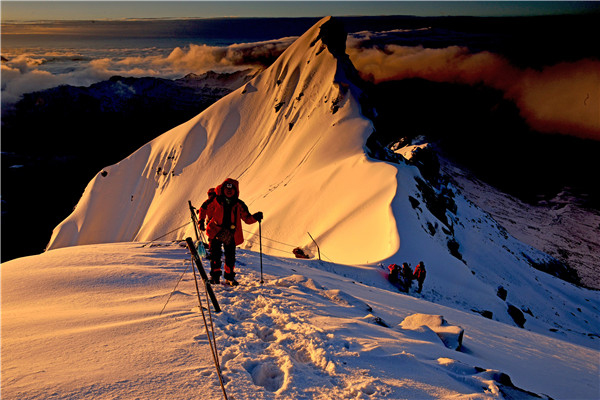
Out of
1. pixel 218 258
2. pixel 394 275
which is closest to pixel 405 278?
pixel 394 275

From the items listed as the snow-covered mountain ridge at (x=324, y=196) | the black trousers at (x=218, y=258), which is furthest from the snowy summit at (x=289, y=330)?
the black trousers at (x=218, y=258)

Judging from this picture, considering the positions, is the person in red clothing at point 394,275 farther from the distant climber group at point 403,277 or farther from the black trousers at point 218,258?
the black trousers at point 218,258

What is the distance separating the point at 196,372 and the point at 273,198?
118ft

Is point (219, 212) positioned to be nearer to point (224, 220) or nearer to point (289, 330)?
point (224, 220)

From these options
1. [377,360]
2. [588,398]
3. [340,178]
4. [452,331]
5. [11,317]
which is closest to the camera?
[377,360]

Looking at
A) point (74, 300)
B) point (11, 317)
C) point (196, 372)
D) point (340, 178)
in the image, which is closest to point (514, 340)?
point (196, 372)

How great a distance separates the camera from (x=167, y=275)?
7.93m

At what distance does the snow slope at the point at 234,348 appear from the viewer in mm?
3965

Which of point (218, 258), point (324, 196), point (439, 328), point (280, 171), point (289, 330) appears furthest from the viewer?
point (280, 171)

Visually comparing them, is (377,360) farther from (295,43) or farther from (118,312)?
(295,43)

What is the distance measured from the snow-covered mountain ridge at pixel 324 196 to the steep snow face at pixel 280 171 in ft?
0.68

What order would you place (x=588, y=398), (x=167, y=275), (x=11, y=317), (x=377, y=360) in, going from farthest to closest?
(x=167, y=275)
(x=588, y=398)
(x=11, y=317)
(x=377, y=360)

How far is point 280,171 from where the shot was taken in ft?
171

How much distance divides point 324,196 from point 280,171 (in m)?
20.7
